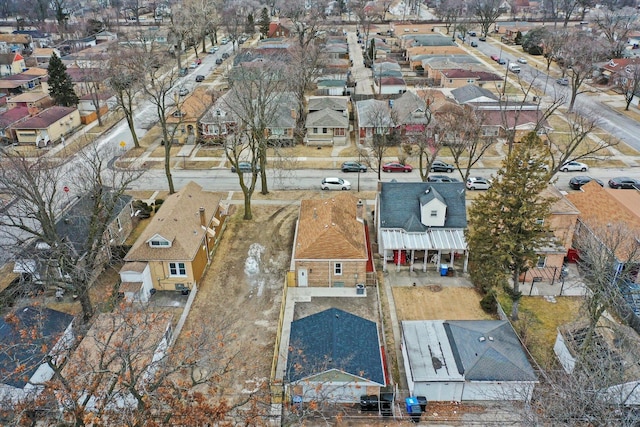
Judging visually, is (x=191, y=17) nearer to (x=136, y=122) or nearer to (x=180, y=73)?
(x=180, y=73)

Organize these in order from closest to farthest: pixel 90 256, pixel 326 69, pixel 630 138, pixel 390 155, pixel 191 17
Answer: pixel 90 256
pixel 390 155
pixel 630 138
pixel 326 69
pixel 191 17

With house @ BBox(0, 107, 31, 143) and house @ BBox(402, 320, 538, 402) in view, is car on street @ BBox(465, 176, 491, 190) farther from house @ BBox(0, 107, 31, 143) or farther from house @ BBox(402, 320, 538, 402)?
house @ BBox(0, 107, 31, 143)

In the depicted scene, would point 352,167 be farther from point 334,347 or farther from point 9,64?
point 9,64

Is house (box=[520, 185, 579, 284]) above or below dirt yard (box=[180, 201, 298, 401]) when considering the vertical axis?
above

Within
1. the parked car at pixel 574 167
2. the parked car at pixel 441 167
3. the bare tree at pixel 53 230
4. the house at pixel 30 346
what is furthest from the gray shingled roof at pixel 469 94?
the house at pixel 30 346

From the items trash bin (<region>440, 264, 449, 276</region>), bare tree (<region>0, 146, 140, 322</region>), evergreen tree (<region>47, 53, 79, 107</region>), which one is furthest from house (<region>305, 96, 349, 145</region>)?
evergreen tree (<region>47, 53, 79, 107</region>)

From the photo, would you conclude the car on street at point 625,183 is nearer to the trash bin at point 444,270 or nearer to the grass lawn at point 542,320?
the grass lawn at point 542,320

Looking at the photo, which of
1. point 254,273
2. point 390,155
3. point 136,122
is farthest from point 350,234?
point 136,122
